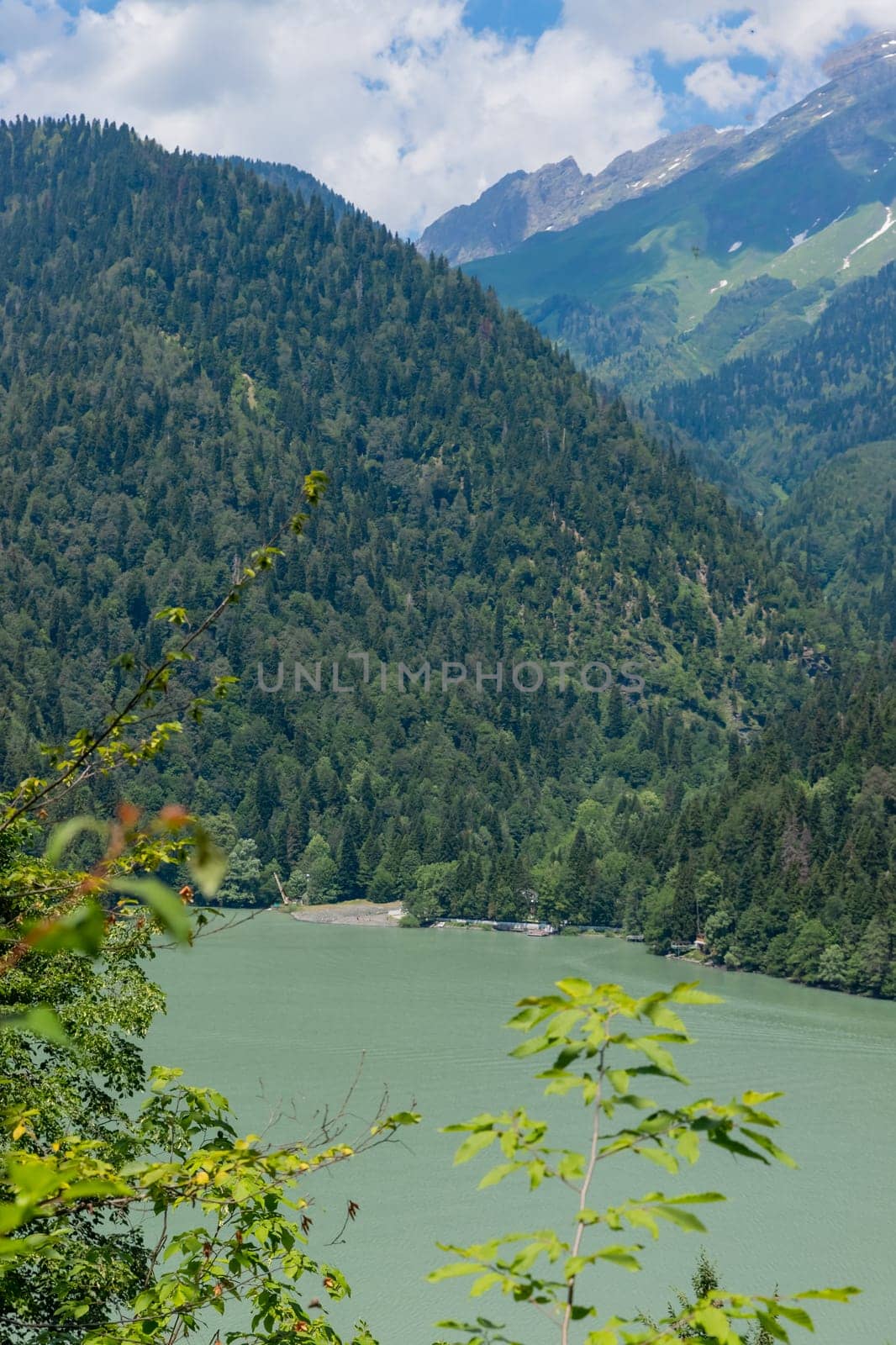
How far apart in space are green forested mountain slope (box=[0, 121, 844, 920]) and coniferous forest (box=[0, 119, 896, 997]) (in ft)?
1.24

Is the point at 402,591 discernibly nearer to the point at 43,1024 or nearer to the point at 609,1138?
the point at 609,1138

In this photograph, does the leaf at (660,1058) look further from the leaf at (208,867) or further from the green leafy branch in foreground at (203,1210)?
the green leafy branch in foreground at (203,1210)

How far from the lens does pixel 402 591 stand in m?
154

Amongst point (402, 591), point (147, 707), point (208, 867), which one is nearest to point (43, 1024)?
point (208, 867)

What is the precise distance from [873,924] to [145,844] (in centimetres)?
7015

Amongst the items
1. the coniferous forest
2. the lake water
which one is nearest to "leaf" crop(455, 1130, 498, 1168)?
the lake water

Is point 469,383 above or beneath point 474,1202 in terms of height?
above

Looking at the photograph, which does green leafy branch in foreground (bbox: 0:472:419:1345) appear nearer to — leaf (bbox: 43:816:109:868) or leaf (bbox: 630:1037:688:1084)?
leaf (bbox: 43:816:109:868)

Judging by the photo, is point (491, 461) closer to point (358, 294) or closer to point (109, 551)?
point (358, 294)

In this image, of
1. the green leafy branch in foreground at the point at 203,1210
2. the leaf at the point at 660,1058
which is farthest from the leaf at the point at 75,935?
the green leafy branch in foreground at the point at 203,1210

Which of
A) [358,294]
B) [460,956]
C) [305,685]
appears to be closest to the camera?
[460,956]

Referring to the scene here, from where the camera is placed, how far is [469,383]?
17612 cm

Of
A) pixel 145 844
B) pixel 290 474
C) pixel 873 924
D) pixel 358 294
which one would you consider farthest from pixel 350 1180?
pixel 358 294

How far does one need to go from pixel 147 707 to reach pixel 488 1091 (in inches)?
1673
